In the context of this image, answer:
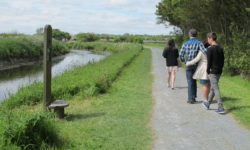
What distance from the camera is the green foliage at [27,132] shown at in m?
5.36

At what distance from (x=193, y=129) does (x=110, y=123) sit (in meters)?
1.82

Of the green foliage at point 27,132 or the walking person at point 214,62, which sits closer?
the green foliage at point 27,132

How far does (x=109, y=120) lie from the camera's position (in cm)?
816

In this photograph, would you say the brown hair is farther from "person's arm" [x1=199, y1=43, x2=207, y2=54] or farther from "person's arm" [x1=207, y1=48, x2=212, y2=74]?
"person's arm" [x1=207, y1=48, x2=212, y2=74]

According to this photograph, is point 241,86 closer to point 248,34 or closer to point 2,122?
point 248,34

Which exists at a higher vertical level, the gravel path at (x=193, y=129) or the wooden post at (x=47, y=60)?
the wooden post at (x=47, y=60)

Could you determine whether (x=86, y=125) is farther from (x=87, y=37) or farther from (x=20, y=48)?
(x=87, y=37)

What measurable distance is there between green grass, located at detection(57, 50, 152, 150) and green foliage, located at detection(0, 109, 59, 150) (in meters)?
0.39

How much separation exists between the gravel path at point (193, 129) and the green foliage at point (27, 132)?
1.89 meters

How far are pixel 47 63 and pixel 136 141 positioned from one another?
291 cm

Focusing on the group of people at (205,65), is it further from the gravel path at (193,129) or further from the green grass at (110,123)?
the green grass at (110,123)

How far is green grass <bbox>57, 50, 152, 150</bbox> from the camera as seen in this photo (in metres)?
6.42

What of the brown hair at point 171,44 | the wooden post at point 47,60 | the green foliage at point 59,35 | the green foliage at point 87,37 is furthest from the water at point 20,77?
→ the green foliage at point 87,37

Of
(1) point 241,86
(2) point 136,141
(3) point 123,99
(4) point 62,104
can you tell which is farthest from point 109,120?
(1) point 241,86
